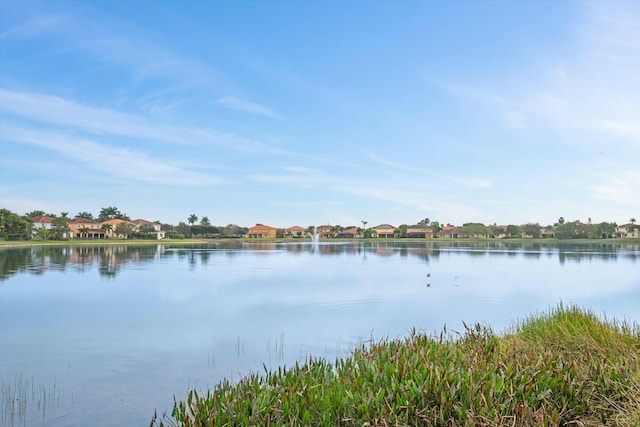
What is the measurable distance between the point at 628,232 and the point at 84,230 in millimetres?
147938

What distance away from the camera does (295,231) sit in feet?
561

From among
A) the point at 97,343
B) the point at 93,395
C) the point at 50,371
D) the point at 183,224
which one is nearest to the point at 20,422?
the point at 93,395

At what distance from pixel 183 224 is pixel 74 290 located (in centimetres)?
12275

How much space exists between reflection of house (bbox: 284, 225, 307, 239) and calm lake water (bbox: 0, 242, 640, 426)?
130 metres

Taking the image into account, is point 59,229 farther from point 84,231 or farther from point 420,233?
point 420,233

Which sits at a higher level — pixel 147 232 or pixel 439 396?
pixel 147 232

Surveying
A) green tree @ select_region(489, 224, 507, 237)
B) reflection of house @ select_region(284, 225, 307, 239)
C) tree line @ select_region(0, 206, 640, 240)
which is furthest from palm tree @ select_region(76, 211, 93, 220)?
green tree @ select_region(489, 224, 507, 237)

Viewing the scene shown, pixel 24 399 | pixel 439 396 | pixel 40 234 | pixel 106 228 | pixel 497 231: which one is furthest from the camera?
pixel 497 231

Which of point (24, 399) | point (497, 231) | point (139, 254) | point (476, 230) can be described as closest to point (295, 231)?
point (476, 230)

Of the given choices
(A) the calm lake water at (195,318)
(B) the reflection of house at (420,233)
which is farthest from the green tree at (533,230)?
(A) the calm lake water at (195,318)

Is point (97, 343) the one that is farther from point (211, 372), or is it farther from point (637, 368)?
point (637, 368)

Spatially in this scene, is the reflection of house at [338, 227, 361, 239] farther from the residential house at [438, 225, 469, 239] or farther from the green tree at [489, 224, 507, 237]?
the green tree at [489, 224, 507, 237]

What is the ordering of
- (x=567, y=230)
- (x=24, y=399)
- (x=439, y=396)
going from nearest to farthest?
(x=439, y=396) < (x=24, y=399) < (x=567, y=230)

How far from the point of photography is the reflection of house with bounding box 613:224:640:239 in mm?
140875
